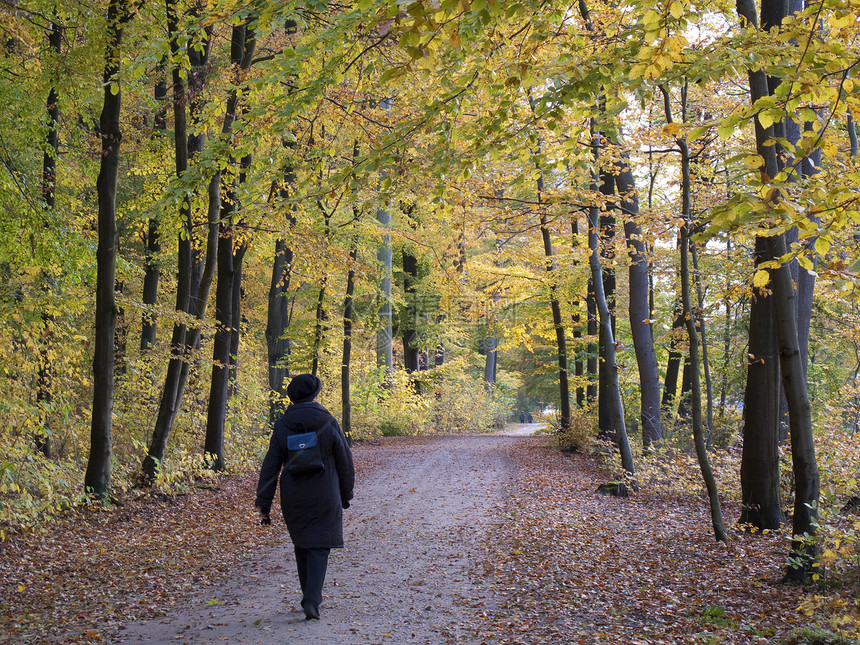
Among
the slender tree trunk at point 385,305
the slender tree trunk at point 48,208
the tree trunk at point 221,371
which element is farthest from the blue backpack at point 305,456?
the slender tree trunk at point 385,305

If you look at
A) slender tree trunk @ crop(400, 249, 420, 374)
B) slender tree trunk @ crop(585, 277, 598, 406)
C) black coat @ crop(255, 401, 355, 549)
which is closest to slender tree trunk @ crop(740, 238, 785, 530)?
black coat @ crop(255, 401, 355, 549)

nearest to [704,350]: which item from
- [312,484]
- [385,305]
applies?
[312,484]

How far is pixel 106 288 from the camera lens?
9.81m

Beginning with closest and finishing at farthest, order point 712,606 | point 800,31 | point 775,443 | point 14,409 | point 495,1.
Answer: point 495,1
point 800,31
point 712,606
point 775,443
point 14,409

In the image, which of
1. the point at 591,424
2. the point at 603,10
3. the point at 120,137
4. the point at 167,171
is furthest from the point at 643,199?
the point at 120,137

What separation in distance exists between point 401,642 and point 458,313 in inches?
994

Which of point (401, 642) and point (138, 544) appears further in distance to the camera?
point (138, 544)

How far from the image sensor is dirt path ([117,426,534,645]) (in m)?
4.99

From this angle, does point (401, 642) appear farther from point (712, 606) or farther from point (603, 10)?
point (603, 10)

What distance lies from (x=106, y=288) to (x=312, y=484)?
6.18 m

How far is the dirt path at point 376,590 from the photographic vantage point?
499 centimetres

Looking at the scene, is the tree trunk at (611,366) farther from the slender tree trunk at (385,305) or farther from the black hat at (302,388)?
the slender tree trunk at (385,305)

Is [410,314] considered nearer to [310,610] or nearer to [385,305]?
[385,305]

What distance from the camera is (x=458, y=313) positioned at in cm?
2989
